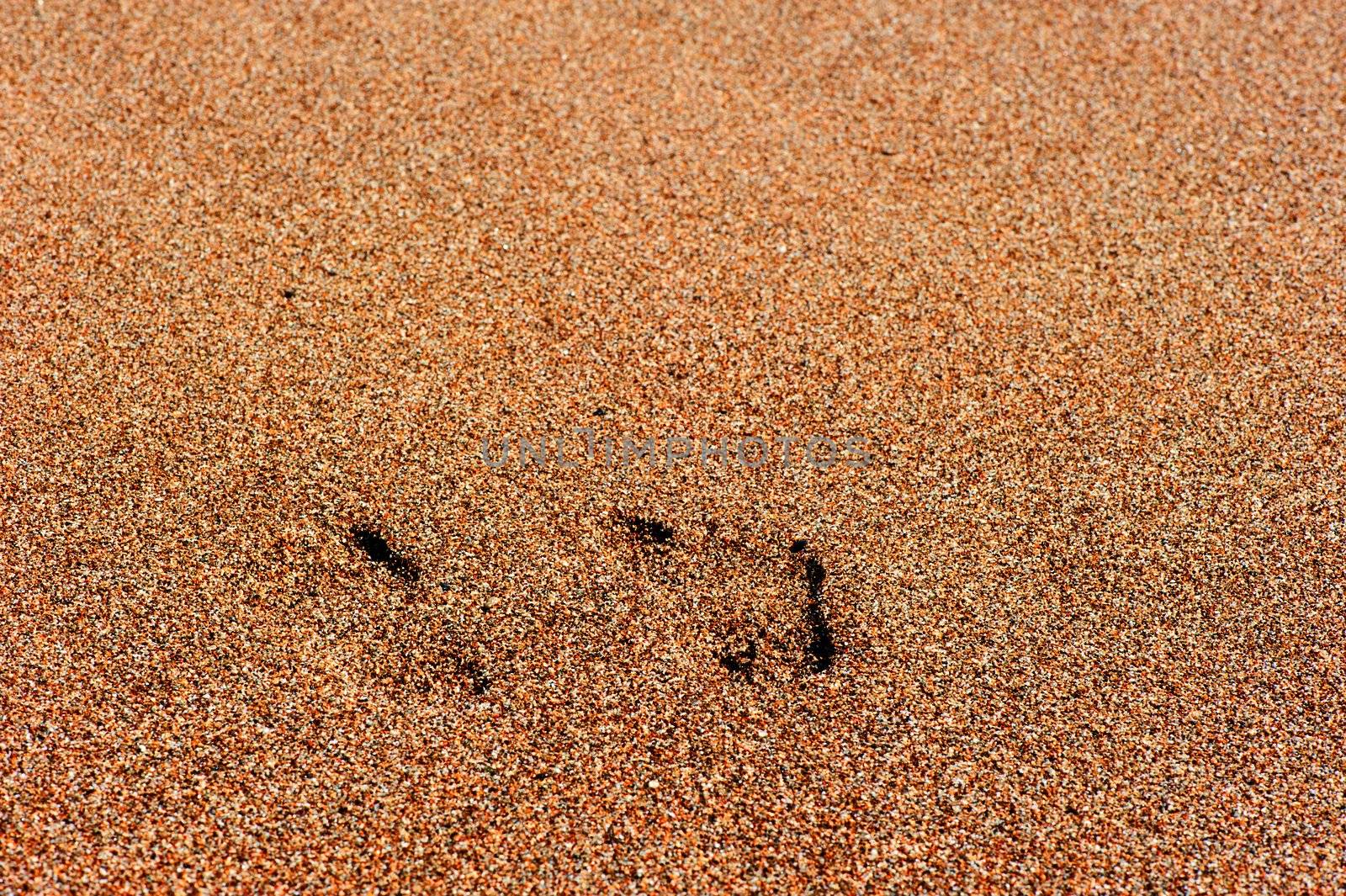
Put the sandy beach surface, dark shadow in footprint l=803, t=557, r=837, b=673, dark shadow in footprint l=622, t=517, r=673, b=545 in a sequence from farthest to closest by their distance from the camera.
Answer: dark shadow in footprint l=622, t=517, r=673, b=545, dark shadow in footprint l=803, t=557, r=837, b=673, the sandy beach surface

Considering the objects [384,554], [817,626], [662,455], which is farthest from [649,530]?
[384,554]

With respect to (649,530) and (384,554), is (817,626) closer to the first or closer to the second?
(649,530)

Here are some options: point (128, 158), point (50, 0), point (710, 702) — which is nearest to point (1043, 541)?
point (710, 702)

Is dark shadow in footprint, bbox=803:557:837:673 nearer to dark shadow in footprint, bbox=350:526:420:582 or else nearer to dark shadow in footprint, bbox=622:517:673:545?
dark shadow in footprint, bbox=622:517:673:545

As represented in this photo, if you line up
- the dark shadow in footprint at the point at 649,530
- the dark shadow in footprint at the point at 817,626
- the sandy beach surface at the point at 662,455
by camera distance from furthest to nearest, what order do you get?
1. the dark shadow in footprint at the point at 649,530
2. the dark shadow in footprint at the point at 817,626
3. the sandy beach surface at the point at 662,455

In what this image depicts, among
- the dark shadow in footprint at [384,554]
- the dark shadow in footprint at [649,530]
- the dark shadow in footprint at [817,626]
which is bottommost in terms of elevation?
the dark shadow in footprint at [384,554]

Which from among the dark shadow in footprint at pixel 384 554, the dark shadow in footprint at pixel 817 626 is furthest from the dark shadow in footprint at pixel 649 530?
the dark shadow in footprint at pixel 384 554

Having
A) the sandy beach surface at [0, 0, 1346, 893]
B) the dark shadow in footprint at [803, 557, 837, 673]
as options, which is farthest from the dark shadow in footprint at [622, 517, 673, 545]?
the dark shadow in footprint at [803, 557, 837, 673]

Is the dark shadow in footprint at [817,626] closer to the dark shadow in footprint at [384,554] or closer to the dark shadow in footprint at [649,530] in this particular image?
the dark shadow in footprint at [649,530]
